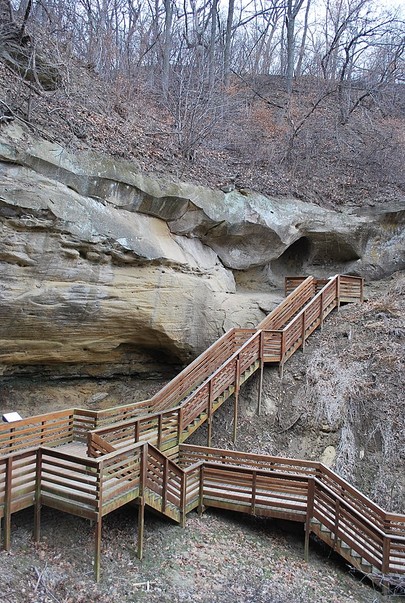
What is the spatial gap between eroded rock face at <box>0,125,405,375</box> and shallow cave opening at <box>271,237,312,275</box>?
172 centimetres

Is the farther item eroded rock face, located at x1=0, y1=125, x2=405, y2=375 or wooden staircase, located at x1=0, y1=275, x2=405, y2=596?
eroded rock face, located at x1=0, y1=125, x2=405, y2=375

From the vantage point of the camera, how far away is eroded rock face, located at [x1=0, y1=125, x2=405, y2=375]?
36.0 feet

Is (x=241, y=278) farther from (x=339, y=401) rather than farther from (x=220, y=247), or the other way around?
(x=339, y=401)

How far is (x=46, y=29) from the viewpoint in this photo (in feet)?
54.0

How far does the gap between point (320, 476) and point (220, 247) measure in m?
9.09

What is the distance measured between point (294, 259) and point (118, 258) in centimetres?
1021

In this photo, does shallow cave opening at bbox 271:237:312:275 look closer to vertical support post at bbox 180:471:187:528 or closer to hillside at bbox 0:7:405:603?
hillside at bbox 0:7:405:603

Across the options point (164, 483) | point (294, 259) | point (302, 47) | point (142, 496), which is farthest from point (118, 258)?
point (302, 47)

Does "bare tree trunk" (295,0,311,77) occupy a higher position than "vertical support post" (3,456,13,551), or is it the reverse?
"bare tree trunk" (295,0,311,77)

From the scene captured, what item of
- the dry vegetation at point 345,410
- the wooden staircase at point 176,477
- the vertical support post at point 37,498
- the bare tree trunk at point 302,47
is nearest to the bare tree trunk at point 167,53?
the bare tree trunk at point 302,47

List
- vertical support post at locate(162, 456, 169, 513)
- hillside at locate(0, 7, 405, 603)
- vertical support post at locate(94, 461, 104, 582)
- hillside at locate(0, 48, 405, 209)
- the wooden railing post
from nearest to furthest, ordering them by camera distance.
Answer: vertical support post at locate(94, 461, 104, 582) < hillside at locate(0, 7, 405, 603) < the wooden railing post < vertical support post at locate(162, 456, 169, 513) < hillside at locate(0, 48, 405, 209)

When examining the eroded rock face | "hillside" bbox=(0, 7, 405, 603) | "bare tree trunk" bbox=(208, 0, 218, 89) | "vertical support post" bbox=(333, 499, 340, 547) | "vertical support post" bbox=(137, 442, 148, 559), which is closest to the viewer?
"vertical support post" bbox=(137, 442, 148, 559)

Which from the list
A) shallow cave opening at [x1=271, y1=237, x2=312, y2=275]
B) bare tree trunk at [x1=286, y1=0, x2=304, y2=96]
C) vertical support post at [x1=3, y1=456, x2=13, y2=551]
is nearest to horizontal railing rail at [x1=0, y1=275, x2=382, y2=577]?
vertical support post at [x1=3, y1=456, x2=13, y2=551]

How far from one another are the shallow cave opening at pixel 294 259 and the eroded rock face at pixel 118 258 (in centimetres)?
172
